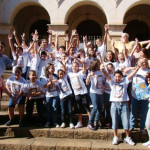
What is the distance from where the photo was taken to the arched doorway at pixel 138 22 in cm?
1254

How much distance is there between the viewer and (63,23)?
9.55 m

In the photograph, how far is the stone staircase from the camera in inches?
150

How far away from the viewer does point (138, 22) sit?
1305 centimetres

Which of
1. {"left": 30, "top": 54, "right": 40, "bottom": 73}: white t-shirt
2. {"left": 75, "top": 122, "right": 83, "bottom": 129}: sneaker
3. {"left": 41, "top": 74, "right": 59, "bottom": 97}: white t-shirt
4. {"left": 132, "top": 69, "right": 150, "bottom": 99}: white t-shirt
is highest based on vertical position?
{"left": 30, "top": 54, "right": 40, "bottom": 73}: white t-shirt

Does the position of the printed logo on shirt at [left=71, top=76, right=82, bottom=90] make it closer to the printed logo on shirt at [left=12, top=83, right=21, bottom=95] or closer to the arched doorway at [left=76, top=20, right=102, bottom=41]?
the printed logo on shirt at [left=12, top=83, right=21, bottom=95]

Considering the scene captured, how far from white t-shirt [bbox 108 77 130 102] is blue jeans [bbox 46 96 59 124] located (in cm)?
127

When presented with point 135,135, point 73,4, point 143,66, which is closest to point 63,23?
point 73,4

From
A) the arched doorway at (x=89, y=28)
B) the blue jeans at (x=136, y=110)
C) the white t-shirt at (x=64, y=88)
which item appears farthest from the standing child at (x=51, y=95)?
the arched doorway at (x=89, y=28)

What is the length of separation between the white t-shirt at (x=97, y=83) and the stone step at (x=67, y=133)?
2.80 ft

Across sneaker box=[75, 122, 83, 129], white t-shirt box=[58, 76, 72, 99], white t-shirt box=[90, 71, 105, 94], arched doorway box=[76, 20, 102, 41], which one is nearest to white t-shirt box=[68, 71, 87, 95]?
white t-shirt box=[58, 76, 72, 99]

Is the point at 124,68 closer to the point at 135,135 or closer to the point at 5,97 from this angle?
the point at 135,135

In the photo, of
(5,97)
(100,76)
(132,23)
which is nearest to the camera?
(100,76)

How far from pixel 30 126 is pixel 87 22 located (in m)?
10.1

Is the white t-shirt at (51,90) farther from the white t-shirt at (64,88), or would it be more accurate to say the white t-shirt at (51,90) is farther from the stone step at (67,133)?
the stone step at (67,133)
